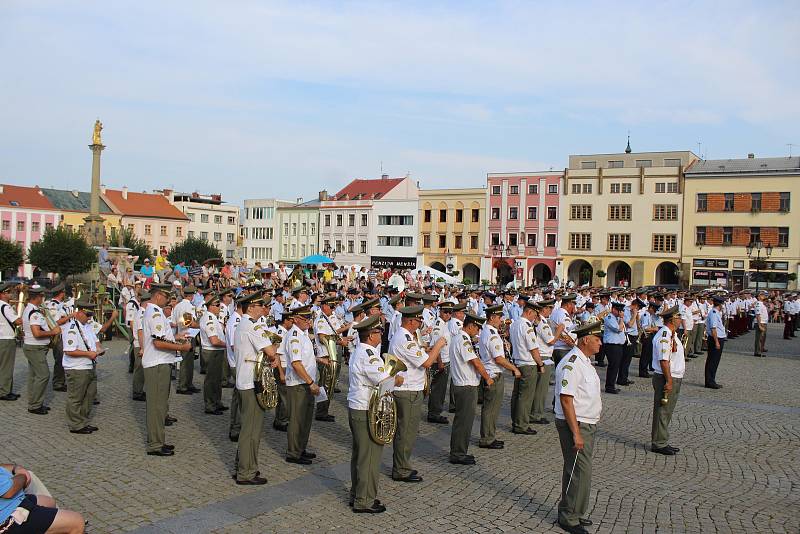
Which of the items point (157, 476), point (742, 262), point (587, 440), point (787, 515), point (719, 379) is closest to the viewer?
point (587, 440)

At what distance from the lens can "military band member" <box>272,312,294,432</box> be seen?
9352 millimetres

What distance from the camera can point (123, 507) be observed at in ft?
25.2

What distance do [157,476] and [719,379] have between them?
48.8ft

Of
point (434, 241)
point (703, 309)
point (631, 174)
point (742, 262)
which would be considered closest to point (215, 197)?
point (434, 241)

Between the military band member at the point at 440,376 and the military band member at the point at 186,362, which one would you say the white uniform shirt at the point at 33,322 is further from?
the military band member at the point at 440,376

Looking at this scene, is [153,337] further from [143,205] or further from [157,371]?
[143,205]

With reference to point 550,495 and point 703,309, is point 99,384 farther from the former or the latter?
point 703,309

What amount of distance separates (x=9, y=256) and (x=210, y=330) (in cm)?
5587

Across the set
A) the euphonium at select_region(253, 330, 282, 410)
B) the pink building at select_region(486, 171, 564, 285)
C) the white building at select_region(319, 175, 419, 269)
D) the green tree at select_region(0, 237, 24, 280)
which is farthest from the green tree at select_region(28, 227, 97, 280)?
the euphonium at select_region(253, 330, 282, 410)

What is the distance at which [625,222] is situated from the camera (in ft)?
206

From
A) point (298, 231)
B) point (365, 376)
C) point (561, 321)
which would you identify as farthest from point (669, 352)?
point (298, 231)

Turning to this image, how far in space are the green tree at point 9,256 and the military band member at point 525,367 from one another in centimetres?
5869

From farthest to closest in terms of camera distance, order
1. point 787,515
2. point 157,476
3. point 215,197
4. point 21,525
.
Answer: point 215,197 < point 157,476 < point 787,515 < point 21,525

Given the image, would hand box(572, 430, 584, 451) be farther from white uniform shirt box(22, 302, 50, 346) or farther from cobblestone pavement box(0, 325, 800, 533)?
white uniform shirt box(22, 302, 50, 346)
